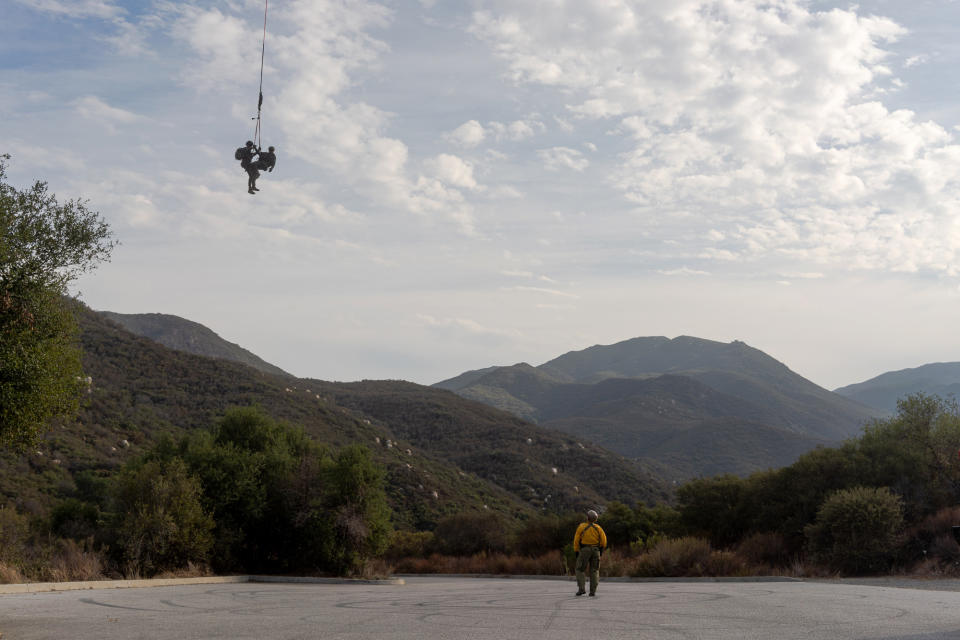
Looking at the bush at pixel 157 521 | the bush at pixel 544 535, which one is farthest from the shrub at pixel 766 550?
the bush at pixel 157 521

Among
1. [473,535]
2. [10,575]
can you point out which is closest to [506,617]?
[10,575]

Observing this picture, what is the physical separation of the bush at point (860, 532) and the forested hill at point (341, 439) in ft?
94.3

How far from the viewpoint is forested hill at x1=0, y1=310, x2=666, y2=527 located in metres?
48.3

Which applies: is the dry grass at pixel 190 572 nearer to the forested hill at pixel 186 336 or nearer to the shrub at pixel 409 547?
the shrub at pixel 409 547

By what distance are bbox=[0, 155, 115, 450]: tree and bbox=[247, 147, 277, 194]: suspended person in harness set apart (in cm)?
447

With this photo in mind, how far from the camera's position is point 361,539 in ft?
95.8

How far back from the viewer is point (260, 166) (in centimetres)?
1537

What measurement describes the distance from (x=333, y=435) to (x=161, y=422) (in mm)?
14227

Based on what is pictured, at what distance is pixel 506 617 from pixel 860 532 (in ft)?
55.4

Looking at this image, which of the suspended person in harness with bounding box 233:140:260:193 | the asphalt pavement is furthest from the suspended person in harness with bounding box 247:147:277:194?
the asphalt pavement

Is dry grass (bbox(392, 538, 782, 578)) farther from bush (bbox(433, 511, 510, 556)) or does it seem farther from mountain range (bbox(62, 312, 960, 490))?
mountain range (bbox(62, 312, 960, 490))

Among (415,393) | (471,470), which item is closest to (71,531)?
(471,470)

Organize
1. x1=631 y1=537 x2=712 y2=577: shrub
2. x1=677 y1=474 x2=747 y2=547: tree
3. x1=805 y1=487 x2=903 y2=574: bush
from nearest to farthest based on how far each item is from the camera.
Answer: x1=805 y1=487 x2=903 y2=574: bush
x1=631 y1=537 x2=712 y2=577: shrub
x1=677 y1=474 x2=747 y2=547: tree

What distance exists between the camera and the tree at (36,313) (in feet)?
48.3
